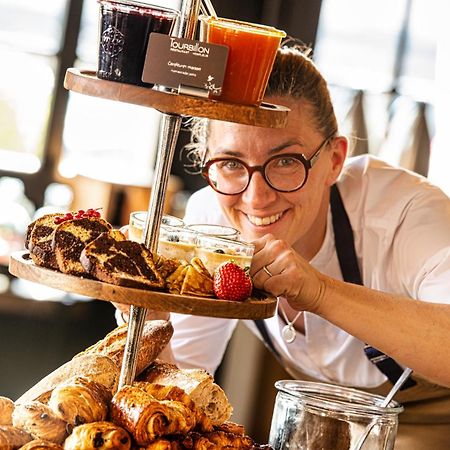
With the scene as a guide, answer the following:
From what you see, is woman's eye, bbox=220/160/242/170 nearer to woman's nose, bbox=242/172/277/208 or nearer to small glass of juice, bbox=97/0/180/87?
woman's nose, bbox=242/172/277/208

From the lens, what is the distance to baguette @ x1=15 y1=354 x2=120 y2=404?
5.17 ft

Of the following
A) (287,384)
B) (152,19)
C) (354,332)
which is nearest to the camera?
(152,19)

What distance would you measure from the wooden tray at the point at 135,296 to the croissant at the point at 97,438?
173mm

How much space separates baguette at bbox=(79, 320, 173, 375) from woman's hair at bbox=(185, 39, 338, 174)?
2.33 feet

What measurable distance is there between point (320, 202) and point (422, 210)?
0.24 metres

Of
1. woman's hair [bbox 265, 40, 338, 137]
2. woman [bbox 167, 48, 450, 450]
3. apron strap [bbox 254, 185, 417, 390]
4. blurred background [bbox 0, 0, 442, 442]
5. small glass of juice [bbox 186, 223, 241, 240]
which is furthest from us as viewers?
blurred background [bbox 0, 0, 442, 442]

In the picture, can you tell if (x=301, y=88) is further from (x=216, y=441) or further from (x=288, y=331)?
(x=216, y=441)

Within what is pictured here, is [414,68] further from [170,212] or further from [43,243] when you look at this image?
[43,243]

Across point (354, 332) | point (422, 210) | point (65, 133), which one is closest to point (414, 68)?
point (65, 133)

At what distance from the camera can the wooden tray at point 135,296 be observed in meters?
1.39

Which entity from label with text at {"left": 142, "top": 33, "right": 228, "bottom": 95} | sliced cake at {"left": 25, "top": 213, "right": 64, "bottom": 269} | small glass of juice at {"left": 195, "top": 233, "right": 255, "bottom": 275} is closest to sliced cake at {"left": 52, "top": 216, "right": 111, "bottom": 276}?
sliced cake at {"left": 25, "top": 213, "right": 64, "bottom": 269}

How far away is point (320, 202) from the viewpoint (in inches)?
95.2

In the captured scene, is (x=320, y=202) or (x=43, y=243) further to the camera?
(x=320, y=202)

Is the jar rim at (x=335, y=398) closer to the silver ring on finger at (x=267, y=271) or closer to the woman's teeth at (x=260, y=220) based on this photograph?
the silver ring on finger at (x=267, y=271)
